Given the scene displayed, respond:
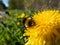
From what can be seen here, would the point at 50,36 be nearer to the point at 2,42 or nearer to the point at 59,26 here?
the point at 59,26

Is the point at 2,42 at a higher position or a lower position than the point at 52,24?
lower

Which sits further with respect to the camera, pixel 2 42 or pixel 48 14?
pixel 2 42

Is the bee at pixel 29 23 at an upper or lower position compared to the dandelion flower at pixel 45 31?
upper

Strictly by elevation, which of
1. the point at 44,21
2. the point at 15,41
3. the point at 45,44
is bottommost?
the point at 15,41

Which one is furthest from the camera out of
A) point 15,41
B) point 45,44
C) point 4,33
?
point 4,33

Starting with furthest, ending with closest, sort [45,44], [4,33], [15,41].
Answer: [4,33]
[15,41]
[45,44]

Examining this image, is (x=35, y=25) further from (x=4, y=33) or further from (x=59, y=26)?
(x=4, y=33)

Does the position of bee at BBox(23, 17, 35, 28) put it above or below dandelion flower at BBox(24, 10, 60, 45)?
Answer: above

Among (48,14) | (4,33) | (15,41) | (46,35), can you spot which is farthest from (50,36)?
(4,33)
